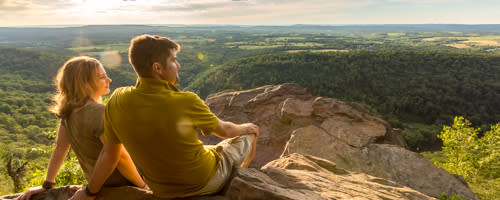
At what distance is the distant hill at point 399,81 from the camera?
68125 millimetres

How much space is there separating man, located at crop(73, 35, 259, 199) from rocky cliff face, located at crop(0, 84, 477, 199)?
663mm

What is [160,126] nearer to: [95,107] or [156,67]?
[156,67]

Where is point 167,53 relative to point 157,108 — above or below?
above

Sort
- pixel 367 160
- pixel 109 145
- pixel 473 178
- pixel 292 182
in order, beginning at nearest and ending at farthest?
pixel 109 145 < pixel 292 182 < pixel 367 160 < pixel 473 178

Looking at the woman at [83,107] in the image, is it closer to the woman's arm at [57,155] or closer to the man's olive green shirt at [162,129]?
the woman's arm at [57,155]

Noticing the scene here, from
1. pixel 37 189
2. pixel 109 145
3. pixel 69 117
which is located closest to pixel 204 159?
pixel 109 145

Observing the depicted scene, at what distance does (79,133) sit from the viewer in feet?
11.3

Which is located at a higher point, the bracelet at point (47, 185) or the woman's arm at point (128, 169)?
the woman's arm at point (128, 169)

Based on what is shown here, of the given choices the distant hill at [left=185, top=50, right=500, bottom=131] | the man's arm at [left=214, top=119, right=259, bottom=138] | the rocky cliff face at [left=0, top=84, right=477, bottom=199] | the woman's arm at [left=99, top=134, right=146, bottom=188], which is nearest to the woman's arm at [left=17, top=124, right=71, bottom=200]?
the rocky cliff face at [left=0, top=84, right=477, bottom=199]

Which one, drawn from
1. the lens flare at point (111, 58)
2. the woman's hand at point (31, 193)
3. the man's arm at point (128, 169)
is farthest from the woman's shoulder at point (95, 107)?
the lens flare at point (111, 58)

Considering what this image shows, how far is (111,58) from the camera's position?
152 metres

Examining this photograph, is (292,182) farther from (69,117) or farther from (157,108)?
(69,117)

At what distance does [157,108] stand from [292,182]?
3112 mm

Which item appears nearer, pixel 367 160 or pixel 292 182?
pixel 292 182
